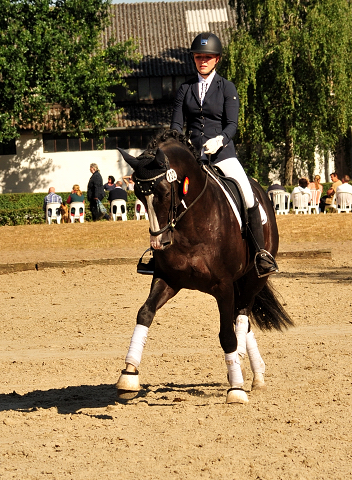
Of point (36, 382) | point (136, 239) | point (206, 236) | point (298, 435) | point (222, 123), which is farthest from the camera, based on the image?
point (136, 239)

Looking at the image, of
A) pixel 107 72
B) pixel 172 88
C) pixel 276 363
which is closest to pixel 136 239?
pixel 276 363

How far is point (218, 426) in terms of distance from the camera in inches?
227

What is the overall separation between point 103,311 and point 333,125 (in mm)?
30389

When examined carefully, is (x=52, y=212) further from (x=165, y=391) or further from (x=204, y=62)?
(x=204, y=62)

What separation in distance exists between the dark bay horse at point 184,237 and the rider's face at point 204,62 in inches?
36.0

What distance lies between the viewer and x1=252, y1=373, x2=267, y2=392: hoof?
712 cm

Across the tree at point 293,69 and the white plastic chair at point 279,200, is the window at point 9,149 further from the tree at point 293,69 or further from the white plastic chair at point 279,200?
the white plastic chair at point 279,200

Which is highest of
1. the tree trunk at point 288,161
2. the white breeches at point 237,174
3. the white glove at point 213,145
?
the white glove at point 213,145

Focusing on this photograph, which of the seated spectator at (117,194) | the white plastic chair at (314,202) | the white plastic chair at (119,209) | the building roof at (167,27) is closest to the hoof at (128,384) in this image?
the white plastic chair at (119,209)

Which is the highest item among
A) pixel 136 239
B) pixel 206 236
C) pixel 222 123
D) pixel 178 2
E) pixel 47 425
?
pixel 178 2

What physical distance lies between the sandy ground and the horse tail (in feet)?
1.46

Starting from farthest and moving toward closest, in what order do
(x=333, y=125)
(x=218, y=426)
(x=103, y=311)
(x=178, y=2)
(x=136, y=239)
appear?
1. (x=178, y=2)
2. (x=333, y=125)
3. (x=136, y=239)
4. (x=103, y=311)
5. (x=218, y=426)

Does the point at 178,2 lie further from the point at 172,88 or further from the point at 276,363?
the point at 276,363

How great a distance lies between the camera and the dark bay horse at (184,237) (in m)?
5.76
